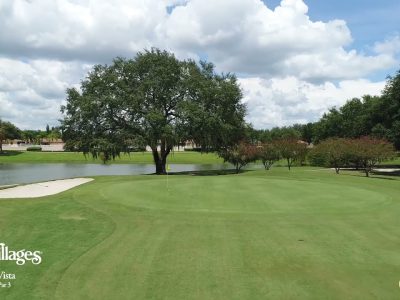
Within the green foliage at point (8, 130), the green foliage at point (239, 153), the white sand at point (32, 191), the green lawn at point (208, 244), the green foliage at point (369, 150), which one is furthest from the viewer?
the green foliage at point (8, 130)

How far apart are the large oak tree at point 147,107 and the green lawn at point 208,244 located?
2076 cm

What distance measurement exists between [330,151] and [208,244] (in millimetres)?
33413

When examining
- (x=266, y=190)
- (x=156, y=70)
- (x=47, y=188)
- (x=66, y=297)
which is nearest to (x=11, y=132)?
(x=156, y=70)

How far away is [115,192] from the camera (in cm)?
2189

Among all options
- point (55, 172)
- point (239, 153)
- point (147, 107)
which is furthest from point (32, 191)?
point (55, 172)

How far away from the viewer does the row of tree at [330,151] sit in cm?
3812

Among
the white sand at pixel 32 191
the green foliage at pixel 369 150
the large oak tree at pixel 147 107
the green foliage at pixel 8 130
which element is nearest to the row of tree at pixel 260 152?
the large oak tree at pixel 147 107

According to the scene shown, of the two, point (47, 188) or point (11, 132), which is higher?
point (11, 132)

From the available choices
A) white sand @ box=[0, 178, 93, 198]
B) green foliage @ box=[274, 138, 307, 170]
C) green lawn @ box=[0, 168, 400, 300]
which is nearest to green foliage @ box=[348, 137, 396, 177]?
green foliage @ box=[274, 138, 307, 170]

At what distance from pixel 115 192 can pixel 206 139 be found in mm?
22467

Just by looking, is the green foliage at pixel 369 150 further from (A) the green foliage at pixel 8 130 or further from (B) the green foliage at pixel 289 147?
(A) the green foliage at pixel 8 130

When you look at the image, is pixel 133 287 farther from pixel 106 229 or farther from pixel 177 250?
pixel 106 229

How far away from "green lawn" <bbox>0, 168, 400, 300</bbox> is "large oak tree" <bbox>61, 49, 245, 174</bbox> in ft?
68.1

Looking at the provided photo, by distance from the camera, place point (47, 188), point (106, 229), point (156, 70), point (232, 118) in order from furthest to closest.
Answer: point (232, 118)
point (156, 70)
point (47, 188)
point (106, 229)
